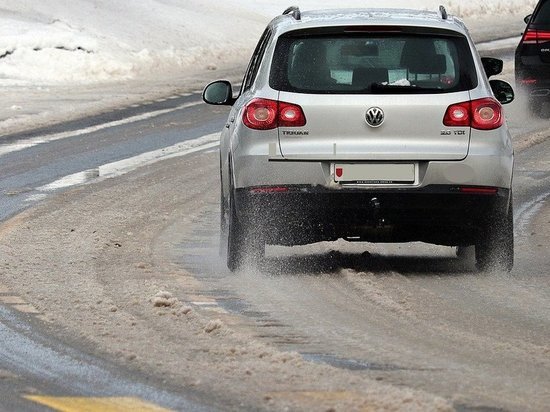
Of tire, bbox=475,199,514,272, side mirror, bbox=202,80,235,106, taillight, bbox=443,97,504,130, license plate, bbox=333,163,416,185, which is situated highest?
taillight, bbox=443,97,504,130

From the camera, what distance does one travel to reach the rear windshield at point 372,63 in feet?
33.2

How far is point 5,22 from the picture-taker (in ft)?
101

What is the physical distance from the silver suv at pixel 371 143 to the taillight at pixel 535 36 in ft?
36.4

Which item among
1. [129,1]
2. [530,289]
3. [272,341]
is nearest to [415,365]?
[272,341]

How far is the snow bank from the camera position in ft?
91.9

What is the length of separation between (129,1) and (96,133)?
1587cm

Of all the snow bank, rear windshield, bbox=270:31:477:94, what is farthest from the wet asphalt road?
the snow bank

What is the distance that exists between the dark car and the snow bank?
8.20 metres

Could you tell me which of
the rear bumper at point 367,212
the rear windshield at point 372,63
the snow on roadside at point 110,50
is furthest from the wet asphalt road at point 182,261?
the snow on roadside at point 110,50

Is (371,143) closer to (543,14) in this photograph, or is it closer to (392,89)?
(392,89)

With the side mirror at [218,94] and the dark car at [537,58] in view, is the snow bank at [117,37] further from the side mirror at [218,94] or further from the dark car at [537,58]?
the side mirror at [218,94]

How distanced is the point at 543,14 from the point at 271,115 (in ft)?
38.4

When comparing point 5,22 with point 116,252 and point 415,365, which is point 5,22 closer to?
point 116,252

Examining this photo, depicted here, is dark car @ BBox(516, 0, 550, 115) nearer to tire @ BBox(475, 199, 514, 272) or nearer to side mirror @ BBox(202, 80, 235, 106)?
side mirror @ BBox(202, 80, 235, 106)
